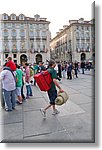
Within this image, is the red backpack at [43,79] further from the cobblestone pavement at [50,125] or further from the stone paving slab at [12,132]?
the stone paving slab at [12,132]

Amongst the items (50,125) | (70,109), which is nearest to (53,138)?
(50,125)

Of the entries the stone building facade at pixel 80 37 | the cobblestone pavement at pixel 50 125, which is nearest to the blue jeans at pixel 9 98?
the cobblestone pavement at pixel 50 125

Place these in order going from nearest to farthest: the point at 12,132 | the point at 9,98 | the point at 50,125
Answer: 1. the point at 12,132
2. the point at 50,125
3. the point at 9,98

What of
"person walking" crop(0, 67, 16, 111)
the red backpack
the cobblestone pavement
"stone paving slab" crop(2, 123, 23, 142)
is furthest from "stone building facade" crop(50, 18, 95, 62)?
"stone paving slab" crop(2, 123, 23, 142)

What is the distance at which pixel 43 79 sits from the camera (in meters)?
3.55

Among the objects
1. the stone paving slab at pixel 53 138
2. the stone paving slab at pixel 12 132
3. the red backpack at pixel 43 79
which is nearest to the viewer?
the stone paving slab at pixel 53 138

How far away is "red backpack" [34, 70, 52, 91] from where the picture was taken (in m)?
3.52

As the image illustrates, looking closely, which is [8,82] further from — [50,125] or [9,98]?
[50,125]

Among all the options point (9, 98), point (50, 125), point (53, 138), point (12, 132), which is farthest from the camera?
point (9, 98)

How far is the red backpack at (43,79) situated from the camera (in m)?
3.52

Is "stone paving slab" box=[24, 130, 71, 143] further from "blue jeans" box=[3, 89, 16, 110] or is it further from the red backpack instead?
"blue jeans" box=[3, 89, 16, 110]

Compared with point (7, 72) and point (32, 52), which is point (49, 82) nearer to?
point (7, 72)

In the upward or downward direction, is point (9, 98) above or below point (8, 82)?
below

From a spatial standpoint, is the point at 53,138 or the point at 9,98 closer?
the point at 53,138
